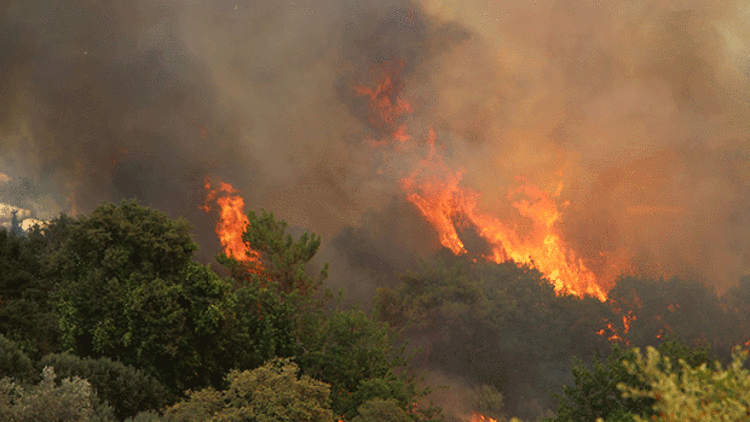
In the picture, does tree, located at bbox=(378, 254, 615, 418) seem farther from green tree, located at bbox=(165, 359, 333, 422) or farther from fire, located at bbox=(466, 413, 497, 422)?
green tree, located at bbox=(165, 359, 333, 422)

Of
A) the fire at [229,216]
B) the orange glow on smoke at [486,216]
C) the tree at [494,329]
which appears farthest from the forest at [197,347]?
the orange glow on smoke at [486,216]

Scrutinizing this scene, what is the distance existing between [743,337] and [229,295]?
5958 centimetres

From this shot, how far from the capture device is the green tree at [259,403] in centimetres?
2472

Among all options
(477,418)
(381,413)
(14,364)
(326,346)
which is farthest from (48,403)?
(477,418)

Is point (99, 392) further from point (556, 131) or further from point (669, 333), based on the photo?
point (556, 131)

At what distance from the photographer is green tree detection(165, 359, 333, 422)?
973 inches

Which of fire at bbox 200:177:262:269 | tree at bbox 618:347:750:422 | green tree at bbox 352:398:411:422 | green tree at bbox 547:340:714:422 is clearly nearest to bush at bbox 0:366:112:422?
green tree at bbox 352:398:411:422

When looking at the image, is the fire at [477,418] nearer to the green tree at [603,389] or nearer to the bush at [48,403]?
the green tree at [603,389]

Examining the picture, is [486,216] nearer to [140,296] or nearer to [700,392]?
[140,296]

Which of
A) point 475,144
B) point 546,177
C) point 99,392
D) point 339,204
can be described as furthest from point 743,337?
point 99,392

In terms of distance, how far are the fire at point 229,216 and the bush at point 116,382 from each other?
136 feet

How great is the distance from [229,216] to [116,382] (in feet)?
188

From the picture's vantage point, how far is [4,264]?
128 ft

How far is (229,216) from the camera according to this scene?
84.0m
